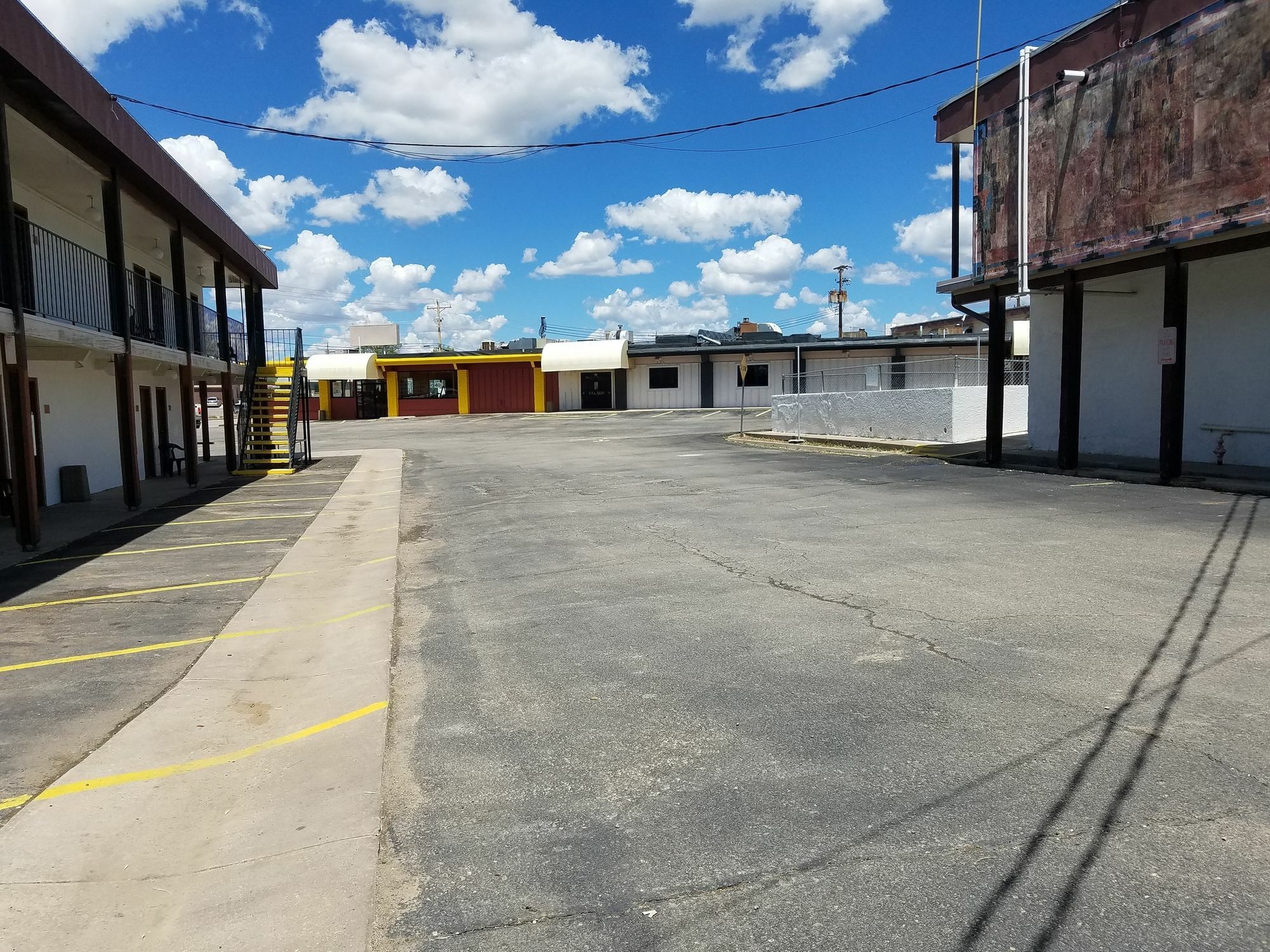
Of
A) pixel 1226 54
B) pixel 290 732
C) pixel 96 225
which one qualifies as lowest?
pixel 290 732

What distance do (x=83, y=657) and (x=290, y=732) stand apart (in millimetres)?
2572

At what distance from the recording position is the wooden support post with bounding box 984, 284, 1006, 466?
1895 centimetres

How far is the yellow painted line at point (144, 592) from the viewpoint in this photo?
828 cm

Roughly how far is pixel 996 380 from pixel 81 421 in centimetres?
1920

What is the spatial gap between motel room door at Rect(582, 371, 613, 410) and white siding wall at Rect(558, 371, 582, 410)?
25cm

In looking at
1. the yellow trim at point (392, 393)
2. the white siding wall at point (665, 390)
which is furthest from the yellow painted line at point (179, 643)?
the yellow trim at point (392, 393)

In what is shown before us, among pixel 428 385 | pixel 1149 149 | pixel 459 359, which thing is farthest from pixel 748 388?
pixel 1149 149

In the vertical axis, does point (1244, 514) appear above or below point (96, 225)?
below

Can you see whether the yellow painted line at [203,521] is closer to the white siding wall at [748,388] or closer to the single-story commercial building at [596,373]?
the single-story commercial building at [596,373]

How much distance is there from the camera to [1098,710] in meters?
4.81

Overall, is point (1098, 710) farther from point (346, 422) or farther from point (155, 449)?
point (346, 422)

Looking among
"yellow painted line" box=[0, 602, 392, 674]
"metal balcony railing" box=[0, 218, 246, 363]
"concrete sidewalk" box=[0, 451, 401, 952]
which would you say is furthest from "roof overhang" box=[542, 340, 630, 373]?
"concrete sidewalk" box=[0, 451, 401, 952]

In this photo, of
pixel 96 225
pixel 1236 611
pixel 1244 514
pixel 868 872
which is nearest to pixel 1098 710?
pixel 868 872

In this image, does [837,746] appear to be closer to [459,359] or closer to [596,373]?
[596,373]
